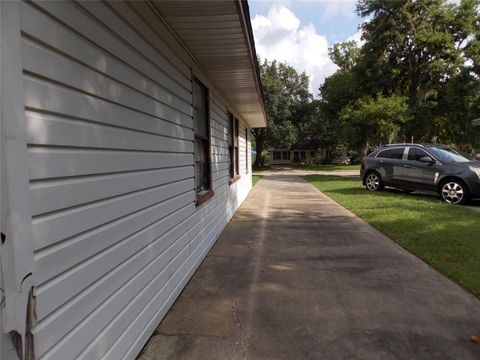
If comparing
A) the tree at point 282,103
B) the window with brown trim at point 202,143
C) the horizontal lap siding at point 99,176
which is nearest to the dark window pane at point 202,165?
the window with brown trim at point 202,143

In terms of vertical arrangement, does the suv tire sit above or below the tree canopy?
below

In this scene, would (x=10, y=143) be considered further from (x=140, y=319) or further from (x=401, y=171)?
(x=401, y=171)

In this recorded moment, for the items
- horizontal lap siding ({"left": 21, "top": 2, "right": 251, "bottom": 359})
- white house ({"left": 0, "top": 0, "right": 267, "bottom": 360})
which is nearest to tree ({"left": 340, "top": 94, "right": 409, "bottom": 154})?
white house ({"left": 0, "top": 0, "right": 267, "bottom": 360})

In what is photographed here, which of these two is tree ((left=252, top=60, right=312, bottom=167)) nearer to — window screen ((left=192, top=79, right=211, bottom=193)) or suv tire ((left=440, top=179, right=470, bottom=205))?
suv tire ((left=440, top=179, right=470, bottom=205))

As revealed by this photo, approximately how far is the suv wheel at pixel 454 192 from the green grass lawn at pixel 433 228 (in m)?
0.35

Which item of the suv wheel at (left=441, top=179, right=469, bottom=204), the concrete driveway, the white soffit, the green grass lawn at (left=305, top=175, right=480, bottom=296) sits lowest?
the concrete driveway

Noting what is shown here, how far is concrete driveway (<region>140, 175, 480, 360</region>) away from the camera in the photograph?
2.99m

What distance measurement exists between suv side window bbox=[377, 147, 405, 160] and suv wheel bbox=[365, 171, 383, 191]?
72cm

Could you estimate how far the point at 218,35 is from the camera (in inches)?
162

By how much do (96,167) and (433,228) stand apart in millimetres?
6602

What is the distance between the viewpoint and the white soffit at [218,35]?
332cm

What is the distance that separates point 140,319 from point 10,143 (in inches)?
77.1

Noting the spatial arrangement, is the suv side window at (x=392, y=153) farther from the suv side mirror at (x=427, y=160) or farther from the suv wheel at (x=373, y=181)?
the suv side mirror at (x=427, y=160)

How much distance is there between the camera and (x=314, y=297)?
4008mm
